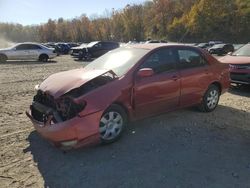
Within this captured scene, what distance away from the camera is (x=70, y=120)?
448cm

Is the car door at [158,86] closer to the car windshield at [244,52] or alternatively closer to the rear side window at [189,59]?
the rear side window at [189,59]

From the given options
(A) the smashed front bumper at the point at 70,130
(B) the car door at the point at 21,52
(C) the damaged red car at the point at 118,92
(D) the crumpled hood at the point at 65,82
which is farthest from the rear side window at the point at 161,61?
(B) the car door at the point at 21,52

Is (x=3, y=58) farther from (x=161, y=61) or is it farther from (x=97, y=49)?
(x=161, y=61)

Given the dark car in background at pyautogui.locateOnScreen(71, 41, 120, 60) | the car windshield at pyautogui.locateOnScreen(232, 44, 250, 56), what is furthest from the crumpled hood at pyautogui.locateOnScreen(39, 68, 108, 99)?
the dark car in background at pyautogui.locateOnScreen(71, 41, 120, 60)

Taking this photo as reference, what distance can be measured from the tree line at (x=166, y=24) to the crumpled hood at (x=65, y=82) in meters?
59.1

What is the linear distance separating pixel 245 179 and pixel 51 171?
2.60m

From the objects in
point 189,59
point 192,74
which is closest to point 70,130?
point 192,74

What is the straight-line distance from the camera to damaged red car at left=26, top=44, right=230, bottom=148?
460 centimetres

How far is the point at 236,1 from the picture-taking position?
60000mm

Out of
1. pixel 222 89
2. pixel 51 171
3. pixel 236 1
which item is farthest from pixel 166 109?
pixel 236 1

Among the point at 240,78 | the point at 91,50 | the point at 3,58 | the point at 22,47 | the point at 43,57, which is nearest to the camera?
the point at 240,78

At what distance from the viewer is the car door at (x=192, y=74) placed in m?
6.27

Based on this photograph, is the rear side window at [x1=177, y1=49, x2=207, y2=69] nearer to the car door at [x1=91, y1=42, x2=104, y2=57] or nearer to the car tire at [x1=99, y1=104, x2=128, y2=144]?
the car tire at [x1=99, y1=104, x2=128, y2=144]

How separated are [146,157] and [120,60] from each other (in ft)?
6.67
